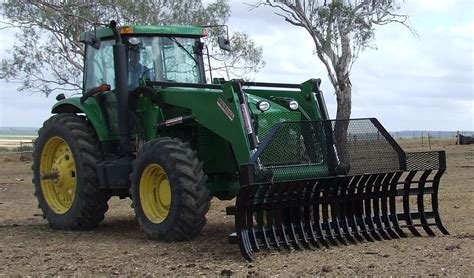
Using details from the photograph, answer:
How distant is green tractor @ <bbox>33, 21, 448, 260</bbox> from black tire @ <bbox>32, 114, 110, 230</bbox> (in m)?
0.02

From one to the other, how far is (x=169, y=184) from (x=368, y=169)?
223cm

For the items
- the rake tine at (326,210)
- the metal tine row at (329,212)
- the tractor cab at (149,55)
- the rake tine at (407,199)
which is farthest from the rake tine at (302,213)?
the tractor cab at (149,55)

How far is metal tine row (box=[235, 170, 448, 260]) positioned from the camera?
7.26 m

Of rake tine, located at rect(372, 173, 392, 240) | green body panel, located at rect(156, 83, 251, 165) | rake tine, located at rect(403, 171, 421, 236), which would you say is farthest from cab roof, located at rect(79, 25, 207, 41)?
rake tine, located at rect(403, 171, 421, 236)

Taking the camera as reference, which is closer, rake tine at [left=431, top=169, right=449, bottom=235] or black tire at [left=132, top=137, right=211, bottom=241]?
black tire at [left=132, top=137, right=211, bottom=241]

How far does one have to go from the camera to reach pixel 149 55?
9.25 m

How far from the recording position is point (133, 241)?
27.8 feet

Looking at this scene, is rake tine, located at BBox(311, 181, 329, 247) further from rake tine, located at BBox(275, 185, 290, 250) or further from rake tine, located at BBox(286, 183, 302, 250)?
rake tine, located at BBox(275, 185, 290, 250)

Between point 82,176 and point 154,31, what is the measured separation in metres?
2.08

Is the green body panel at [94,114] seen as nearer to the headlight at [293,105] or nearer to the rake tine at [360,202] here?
the headlight at [293,105]

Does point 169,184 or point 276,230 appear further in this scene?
point 169,184

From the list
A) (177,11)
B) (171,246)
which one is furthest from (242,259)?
(177,11)

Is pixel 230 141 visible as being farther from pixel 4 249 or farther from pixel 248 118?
pixel 4 249

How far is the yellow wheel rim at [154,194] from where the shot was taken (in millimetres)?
8289
